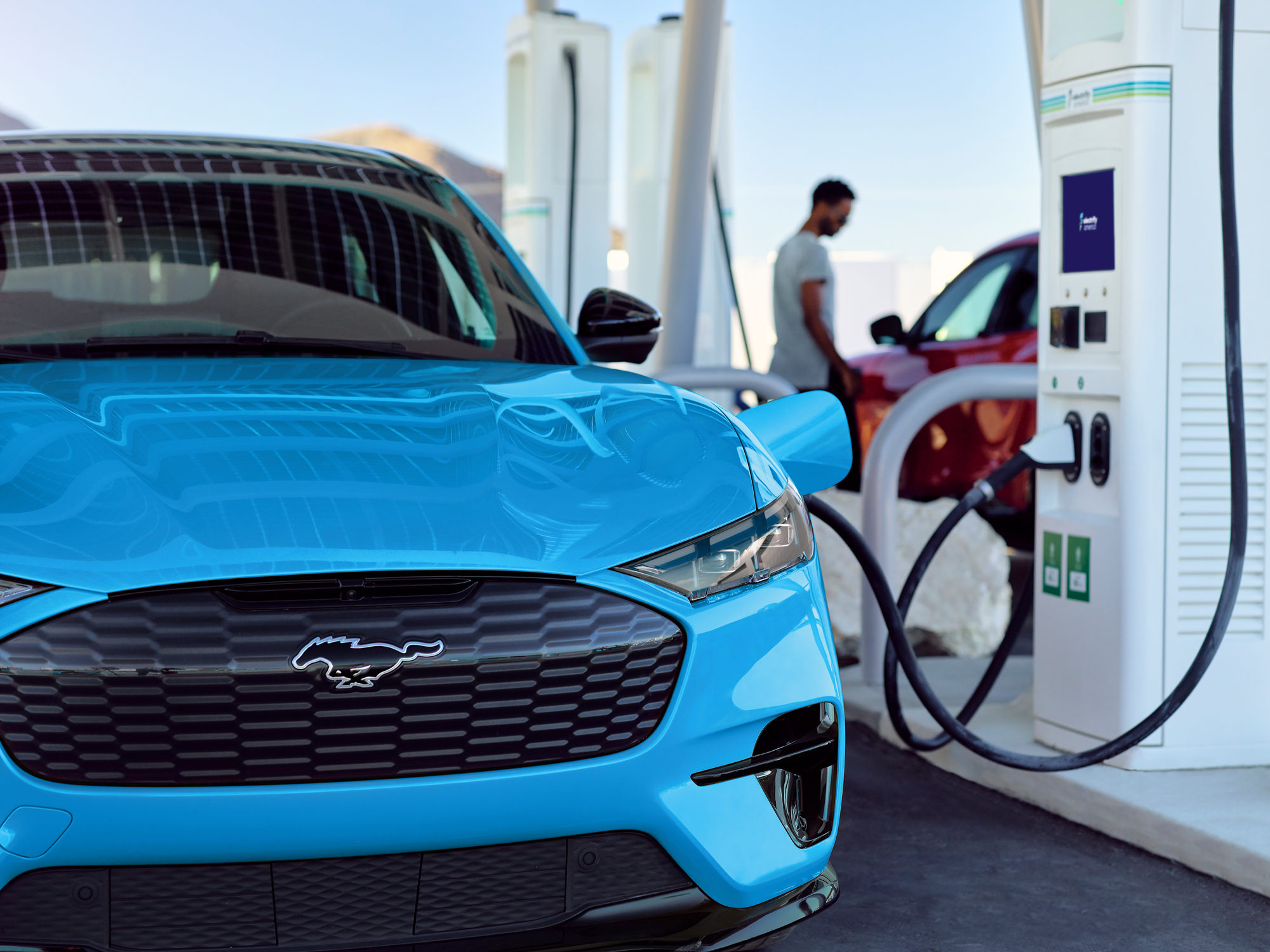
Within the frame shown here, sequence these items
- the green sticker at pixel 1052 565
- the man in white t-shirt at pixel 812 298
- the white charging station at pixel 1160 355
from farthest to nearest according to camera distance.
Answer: the man in white t-shirt at pixel 812 298 < the green sticker at pixel 1052 565 < the white charging station at pixel 1160 355

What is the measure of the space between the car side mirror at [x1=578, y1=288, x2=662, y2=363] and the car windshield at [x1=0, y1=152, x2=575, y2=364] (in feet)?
0.36

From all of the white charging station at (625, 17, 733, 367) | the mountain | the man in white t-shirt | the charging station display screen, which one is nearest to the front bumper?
the charging station display screen

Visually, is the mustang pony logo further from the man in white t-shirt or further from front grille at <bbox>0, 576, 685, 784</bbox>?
the man in white t-shirt

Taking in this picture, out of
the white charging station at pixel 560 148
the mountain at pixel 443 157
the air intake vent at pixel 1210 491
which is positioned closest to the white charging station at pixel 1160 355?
the air intake vent at pixel 1210 491

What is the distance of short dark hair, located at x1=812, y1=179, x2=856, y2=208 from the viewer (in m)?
7.27

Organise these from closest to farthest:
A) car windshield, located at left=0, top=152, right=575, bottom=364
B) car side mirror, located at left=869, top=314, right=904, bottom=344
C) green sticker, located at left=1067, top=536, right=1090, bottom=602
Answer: car windshield, located at left=0, top=152, right=575, bottom=364 → green sticker, located at left=1067, top=536, right=1090, bottom=602 → car side mirror, located at left=869, top=314, right=904, bottom=344

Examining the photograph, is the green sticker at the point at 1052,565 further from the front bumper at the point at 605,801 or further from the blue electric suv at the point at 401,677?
the front bumper at the point at 605,801

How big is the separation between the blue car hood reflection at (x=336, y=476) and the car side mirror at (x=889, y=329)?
19.5 ft

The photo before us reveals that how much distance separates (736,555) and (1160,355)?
1.81 m

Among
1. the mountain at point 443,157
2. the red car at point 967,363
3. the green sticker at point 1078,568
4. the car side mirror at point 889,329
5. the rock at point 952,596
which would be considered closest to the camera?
the green sticker at point 1078,568

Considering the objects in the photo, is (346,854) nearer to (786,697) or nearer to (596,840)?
(596,840)

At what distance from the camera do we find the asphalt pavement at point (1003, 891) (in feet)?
8.99

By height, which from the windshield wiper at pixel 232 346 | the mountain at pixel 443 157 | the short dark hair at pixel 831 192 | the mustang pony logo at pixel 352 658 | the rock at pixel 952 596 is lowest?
the rock at pixel 952 596

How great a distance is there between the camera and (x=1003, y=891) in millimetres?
3010
